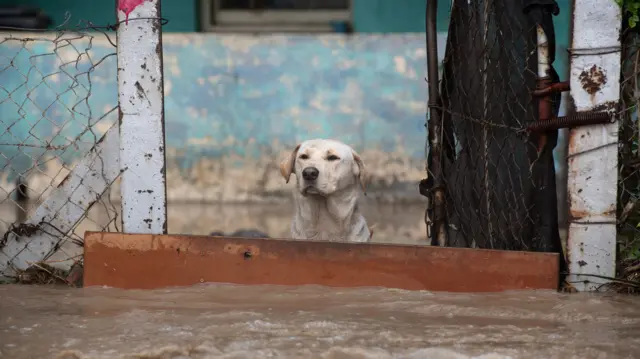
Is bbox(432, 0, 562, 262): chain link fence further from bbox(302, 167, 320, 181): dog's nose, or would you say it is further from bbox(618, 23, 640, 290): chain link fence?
bbox(302, 167, 320, 181): dog's nose

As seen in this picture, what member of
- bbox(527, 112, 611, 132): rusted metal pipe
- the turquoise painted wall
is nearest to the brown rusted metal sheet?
bbox(527, 112, 611, 132): rusted metal pipe

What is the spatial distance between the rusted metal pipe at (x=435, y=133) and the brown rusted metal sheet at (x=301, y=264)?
2.91 ft

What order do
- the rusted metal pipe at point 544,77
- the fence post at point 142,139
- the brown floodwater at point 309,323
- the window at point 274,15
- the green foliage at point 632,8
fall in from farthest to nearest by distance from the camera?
the window at point 274,15
the fence post at point 142,139
the rusted metal pipe at point 544,77
the green foliage at point 632,8
the brown floodwater at point 309,323

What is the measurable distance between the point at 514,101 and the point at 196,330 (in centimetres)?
199

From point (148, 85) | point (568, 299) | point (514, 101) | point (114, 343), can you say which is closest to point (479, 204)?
point (514, 101)

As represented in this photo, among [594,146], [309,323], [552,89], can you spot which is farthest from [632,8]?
[309,323]

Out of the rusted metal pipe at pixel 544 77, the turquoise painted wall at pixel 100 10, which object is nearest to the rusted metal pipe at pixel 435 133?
the rusted metal pipe at pixel 544 77

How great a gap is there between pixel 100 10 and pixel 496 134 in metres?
5.63

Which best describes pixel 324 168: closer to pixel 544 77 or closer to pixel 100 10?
pixel 544 77

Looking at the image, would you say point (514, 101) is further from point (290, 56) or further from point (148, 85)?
point (290, 56)

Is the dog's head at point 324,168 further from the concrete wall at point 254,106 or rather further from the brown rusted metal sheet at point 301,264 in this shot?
the concrete wall at point 254,106

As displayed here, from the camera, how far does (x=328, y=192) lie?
5207 millimetres

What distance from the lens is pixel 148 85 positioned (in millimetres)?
3785

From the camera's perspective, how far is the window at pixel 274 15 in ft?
28.1
